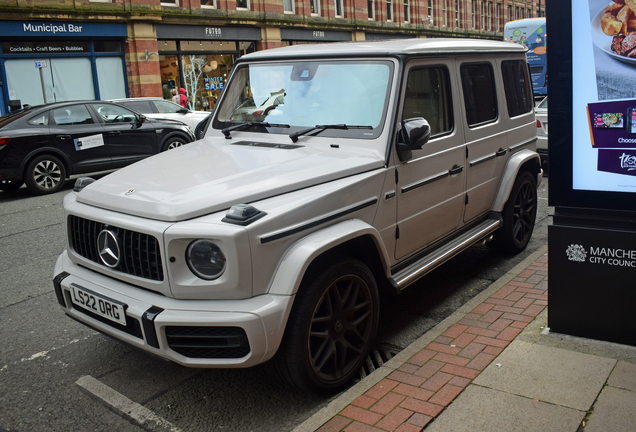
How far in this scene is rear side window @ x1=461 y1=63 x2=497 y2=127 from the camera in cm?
474

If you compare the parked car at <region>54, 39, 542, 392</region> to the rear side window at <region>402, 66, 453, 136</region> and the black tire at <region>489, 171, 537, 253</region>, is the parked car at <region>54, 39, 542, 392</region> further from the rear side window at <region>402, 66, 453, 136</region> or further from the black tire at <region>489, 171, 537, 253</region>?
the black tire at <region>489, 171, 537, 253</region>

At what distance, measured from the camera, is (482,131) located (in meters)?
4.92

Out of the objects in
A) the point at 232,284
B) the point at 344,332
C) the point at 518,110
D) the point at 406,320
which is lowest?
the point at 406,320

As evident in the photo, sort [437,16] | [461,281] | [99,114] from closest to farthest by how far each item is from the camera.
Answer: [461,281] < [99,114] < [437,16]

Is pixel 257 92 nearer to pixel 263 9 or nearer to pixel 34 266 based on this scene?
pixel 34 266

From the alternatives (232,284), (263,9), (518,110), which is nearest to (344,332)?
(232,284)

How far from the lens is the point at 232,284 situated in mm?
2768

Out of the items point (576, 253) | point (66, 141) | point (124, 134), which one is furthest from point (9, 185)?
point (576, 253)

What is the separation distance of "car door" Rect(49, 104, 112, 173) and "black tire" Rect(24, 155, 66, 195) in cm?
28

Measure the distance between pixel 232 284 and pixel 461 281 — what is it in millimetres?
3077

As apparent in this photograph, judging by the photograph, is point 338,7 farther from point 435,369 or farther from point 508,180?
point 435,369

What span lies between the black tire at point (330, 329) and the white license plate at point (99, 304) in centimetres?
87

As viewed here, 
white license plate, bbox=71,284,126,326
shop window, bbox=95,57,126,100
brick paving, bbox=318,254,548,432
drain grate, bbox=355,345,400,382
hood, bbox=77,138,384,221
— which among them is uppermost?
shop window, bbox=95,57,126,100

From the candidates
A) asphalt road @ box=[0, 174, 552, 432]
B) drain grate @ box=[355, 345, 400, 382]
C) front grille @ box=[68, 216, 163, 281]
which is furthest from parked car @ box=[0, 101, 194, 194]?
drain grate @ box=[355, 345, 400, 382]
